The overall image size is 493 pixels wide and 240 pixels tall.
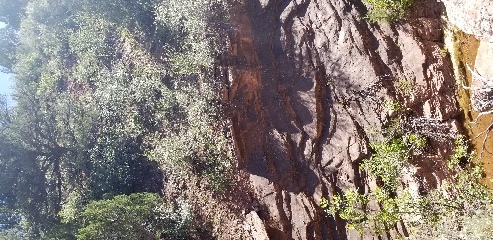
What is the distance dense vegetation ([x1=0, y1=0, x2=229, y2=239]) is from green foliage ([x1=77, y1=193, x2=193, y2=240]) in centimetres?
4

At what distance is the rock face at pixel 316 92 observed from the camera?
467 inches

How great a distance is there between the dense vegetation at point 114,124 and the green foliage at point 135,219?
4cm

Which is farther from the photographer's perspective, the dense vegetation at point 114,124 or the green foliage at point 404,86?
the dense vegetation at point 114,124

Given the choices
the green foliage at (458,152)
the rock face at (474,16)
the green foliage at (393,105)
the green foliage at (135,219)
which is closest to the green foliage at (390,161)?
the green foliage at (393,105)

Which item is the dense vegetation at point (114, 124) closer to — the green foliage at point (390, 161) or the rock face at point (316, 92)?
the rock face at point (316, 92)

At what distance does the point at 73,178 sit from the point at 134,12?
8008 mm

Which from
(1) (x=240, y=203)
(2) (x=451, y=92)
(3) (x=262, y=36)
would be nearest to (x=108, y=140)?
(1) (x=240, y=203)

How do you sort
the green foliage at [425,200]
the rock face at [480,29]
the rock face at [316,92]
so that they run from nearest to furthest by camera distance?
the rock face at [480,29] → the green foliage at [425,200] → the rock face at [316,92]

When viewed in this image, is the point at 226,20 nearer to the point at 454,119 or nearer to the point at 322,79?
the point at 322,79

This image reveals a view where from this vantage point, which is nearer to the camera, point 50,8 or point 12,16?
point 50,8

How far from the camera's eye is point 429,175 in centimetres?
1113

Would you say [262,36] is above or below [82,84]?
below

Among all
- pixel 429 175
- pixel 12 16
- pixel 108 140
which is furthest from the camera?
pixel 12 16

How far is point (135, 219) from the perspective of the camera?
13.9 metres
